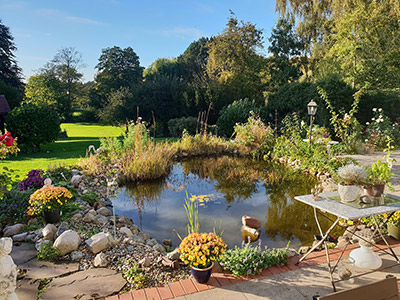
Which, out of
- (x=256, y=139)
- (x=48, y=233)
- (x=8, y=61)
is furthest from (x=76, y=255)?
(x=8, y=61)

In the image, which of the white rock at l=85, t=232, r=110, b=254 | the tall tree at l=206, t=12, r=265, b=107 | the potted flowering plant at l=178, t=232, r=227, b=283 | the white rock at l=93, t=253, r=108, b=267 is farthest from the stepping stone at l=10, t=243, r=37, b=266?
the tall tree at l=206, t=12, r=265, b=107

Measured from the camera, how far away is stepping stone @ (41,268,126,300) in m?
2.42

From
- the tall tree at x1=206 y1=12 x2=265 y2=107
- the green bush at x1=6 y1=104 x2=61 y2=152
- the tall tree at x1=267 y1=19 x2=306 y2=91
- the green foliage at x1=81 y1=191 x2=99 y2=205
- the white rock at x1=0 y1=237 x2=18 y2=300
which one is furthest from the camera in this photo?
the tall tree at x1=267 y1=19 x2=306 y2=91

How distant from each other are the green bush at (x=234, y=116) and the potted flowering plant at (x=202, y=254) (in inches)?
405

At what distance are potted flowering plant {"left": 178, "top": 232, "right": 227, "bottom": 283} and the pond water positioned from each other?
4.16ft

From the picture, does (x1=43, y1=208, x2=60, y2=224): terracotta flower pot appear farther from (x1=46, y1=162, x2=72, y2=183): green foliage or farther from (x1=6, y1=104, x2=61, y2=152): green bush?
(x1=6, y1=104, x2=61, y2=152): green bush

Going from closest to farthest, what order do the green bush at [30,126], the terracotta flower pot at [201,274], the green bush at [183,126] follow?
1. the terracotta flower pot at [201,274]
2. the green bush at [30,126]
3. the green bush at [183,126]

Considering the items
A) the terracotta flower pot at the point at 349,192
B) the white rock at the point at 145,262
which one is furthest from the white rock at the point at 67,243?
the terracotta flower pot at the point at 349,192

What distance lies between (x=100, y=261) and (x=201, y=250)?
1.16 meters

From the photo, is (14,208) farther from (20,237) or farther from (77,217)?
(77,217)

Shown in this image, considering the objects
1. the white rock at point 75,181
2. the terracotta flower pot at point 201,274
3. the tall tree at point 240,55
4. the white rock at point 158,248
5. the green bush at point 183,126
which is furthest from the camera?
the tall tree at point 240,55

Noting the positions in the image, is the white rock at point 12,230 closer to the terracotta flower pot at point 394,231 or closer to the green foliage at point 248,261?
the green foliage at point 248,261

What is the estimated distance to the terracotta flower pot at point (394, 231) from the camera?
3252mm

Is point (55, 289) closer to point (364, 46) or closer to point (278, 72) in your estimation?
point (364, 46)
